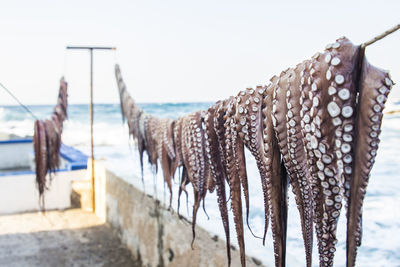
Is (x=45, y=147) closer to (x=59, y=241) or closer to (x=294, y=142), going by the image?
(x=59, y=241)

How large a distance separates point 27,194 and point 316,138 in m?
7.41

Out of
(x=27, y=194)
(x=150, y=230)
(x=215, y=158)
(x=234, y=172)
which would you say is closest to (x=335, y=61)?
(x=234, y=172)

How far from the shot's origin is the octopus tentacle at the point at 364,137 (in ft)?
2.93

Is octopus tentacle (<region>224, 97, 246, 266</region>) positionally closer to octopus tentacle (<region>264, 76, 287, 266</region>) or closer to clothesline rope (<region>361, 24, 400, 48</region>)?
octopus tentacle (<region>264, 76, 287, 266</region>)

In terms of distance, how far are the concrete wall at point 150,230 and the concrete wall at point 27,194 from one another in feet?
3.84

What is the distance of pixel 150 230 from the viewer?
439 cm

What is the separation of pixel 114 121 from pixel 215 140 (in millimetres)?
34667

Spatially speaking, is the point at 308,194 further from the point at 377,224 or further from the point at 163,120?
the point at 377,224

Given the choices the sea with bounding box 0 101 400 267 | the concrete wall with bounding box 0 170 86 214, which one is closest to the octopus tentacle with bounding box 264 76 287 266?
the sea with bounding box 0 101 400 267

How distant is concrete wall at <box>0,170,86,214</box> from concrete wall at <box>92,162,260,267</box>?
1171 millimetres

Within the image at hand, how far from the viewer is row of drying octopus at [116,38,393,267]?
0.91 metres

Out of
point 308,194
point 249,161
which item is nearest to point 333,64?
point 308,194

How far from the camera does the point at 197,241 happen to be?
324 centimetres

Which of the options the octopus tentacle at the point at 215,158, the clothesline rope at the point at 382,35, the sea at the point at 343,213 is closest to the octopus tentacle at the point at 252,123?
the octopus tentacle at the point at 215,158
